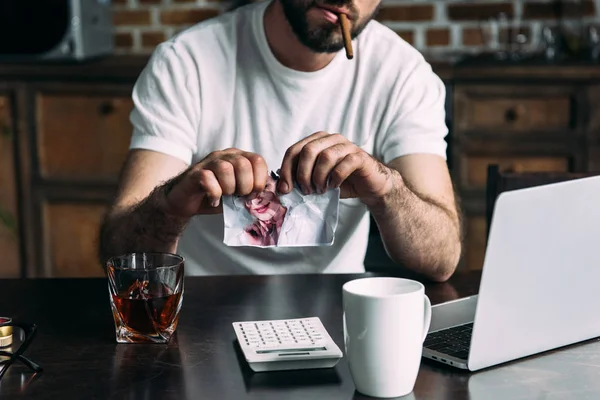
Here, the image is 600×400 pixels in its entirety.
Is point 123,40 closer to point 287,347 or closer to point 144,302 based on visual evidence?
point 144,302

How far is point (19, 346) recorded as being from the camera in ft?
3.39

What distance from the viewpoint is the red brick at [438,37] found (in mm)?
2875

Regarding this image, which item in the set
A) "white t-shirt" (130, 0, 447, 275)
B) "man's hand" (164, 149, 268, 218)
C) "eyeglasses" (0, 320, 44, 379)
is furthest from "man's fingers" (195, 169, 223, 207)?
"white t-shirt" (130, 0, 447, 275)

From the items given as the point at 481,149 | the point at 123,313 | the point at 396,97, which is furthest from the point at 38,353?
the point at 481,149

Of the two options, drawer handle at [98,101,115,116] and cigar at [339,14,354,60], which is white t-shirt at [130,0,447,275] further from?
drawer handle at [98,101,115,116]

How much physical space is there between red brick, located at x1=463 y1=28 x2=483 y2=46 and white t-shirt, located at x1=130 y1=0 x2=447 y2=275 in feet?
4.12

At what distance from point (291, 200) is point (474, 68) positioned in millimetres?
1506

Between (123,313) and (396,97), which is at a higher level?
(396,97)

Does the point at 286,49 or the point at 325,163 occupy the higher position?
the point at 286,49

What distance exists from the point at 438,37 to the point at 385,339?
2.14m

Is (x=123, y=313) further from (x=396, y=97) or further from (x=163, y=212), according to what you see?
(x=396, y=97)

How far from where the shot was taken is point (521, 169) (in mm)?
2555

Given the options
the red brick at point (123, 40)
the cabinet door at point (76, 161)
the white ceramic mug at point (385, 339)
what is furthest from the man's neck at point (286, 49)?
the red brick at point (123, 40)

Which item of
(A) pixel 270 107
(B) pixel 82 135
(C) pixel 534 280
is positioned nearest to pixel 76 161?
(B) pixel 82 135
